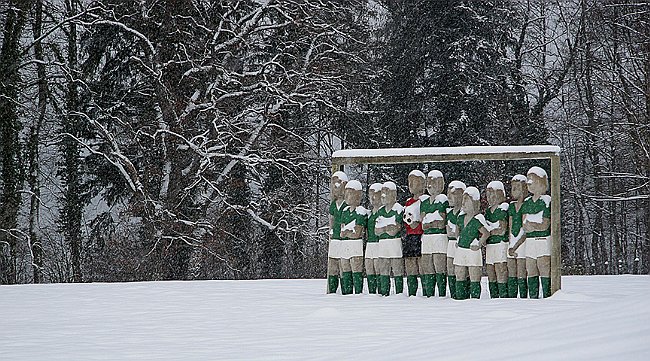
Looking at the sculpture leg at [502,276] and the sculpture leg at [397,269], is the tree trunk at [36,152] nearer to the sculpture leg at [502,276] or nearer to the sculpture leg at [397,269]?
the sculpture leg at [397,269]

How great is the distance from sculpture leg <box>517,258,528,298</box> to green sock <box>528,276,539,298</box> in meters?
0.11

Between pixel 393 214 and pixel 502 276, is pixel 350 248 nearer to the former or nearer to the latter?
pixel 393 214

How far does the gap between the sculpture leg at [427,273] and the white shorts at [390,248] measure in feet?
1.33

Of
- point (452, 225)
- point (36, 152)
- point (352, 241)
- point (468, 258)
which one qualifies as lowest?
point (468, 258)

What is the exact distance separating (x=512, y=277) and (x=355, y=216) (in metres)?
2.21

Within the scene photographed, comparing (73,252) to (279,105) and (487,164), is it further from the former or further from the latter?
(487,164)

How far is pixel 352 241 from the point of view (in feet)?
40.1

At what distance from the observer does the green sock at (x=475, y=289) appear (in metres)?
11.3

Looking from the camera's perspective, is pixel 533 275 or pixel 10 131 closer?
pixel 533 275

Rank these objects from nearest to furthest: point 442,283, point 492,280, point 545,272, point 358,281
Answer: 1. point 545,272
2. point 492,280
3. point 442,283
4. point 358,281

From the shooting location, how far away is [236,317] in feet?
31.6

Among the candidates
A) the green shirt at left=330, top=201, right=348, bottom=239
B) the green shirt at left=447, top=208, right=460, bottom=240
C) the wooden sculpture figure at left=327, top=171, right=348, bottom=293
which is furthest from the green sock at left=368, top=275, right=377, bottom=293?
the green shirt at left=447, top=208, right=460, bottom=240

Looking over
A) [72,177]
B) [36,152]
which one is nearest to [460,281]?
[72,177]

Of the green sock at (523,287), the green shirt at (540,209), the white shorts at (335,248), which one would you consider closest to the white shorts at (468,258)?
the green sock at (523,287)
